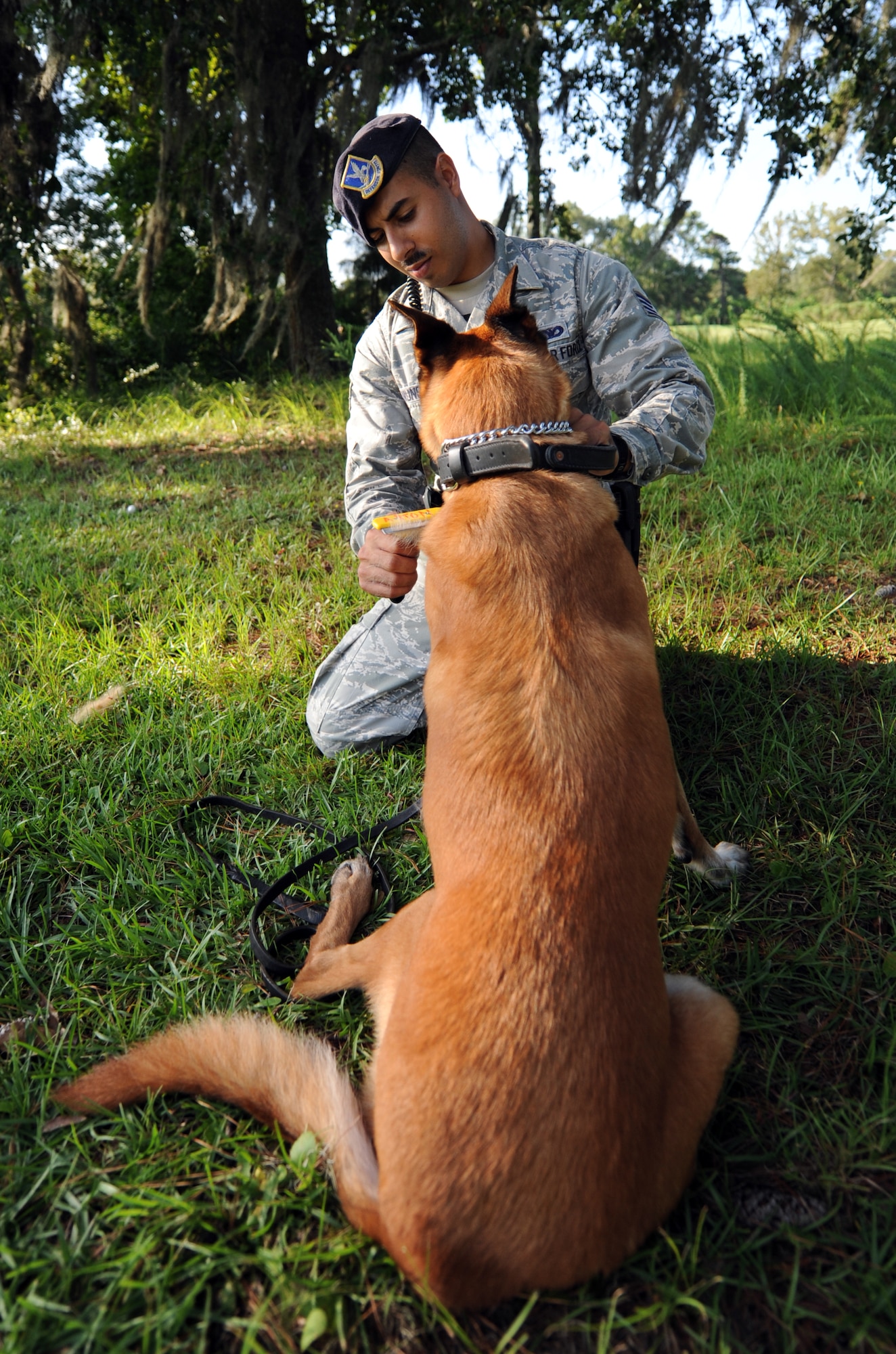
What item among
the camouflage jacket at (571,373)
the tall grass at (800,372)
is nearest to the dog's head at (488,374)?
the camouflage jacket at (571,373)

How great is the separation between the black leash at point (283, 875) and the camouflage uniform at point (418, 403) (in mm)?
433

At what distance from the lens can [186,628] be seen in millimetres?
3629

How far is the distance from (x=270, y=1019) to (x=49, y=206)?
1017 cm

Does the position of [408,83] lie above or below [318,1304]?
above

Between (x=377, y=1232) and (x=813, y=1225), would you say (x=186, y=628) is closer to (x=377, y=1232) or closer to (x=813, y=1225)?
(x=377, y=1232)

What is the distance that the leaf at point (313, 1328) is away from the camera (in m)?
1.24

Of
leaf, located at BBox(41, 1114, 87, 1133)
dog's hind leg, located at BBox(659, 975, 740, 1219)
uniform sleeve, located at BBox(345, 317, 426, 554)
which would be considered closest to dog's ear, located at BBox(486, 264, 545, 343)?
uniform sleeve, located at BBox(345, 317, 426, 554)

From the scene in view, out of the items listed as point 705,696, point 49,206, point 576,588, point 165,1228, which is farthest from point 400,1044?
point 49,206

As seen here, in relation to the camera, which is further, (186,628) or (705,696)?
(186,628)

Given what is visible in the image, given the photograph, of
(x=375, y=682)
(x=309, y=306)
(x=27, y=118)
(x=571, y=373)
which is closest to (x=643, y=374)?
(x=571, y=373)

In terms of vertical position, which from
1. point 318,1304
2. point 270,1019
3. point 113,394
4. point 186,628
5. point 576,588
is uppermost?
point 113,394

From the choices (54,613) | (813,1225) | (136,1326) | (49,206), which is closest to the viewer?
(136,1326)

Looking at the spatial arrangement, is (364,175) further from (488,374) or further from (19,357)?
(19,357)

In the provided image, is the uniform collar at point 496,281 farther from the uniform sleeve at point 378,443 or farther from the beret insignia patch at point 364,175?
the beret insignia patch at point 364,175
